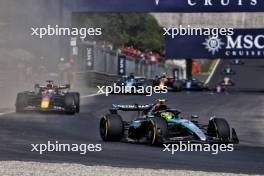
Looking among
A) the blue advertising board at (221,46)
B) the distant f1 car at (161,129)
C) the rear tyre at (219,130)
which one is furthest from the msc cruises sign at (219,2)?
the rear tyre at (219,130)

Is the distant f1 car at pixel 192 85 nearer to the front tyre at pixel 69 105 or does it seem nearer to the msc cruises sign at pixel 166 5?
the msc cruises sign at pixel 166 5

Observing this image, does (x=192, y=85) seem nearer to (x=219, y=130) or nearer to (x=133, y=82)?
(x=133, y=82)

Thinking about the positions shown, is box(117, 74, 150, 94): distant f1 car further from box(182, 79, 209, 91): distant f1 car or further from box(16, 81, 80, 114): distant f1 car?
box(182, 79, 209, 91): distant f1 car

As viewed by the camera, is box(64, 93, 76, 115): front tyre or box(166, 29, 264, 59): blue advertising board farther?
box(166, 29, 264, 59): blue advertising board

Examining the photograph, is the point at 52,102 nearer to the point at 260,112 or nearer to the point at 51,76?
the point at 260,112

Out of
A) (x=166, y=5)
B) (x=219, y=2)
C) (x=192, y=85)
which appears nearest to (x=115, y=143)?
(x=219, y=2)

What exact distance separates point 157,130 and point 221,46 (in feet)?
66.1

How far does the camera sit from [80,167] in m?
10.3

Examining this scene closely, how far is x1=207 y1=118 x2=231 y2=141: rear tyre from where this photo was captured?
13.8m

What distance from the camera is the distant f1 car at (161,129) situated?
44.4ft

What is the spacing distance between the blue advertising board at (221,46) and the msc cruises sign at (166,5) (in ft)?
17.5

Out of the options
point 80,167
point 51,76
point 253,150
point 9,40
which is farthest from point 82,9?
point 80,167

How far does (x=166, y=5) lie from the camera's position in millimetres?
25703

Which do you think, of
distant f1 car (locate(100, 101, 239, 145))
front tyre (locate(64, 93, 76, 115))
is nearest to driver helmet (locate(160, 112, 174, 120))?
distant f1 car (locate(100, 101, 239, 145))
